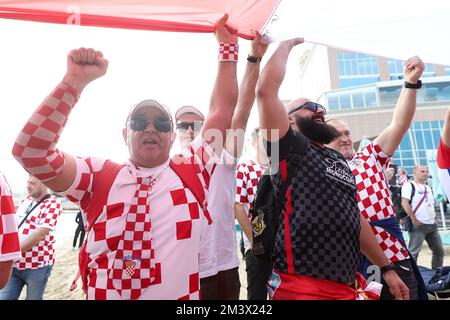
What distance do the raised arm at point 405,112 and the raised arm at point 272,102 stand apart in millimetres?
1162

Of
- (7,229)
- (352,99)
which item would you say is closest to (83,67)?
(7,229)

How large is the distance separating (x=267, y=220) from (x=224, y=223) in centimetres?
82

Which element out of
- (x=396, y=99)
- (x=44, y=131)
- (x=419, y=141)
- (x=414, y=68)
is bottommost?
(x=44, y=131)

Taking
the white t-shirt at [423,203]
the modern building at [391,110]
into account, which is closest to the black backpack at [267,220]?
the white t-shirt at [423,203]

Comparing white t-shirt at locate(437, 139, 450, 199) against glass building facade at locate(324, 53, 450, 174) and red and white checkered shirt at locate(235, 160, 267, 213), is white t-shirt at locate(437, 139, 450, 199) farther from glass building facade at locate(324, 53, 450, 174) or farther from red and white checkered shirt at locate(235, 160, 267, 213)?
glass building facade at locate(324, 53, 450, 174)

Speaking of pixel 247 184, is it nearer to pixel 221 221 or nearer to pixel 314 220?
pixel 221 221

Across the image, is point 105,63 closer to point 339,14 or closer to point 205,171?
point 205,171

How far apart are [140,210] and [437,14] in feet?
7.07

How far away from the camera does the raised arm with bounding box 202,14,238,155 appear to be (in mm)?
1473

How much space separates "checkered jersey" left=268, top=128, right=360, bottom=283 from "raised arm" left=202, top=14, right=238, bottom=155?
0.86ft

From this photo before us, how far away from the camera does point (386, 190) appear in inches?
87.4

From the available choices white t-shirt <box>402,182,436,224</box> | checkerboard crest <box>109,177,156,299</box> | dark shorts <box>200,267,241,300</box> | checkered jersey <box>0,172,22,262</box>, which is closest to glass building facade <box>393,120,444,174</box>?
white t-shirt <box>402,182,436,224</box>

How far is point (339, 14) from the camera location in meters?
1.94

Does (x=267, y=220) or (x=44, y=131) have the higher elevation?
(x=44, y=131)
